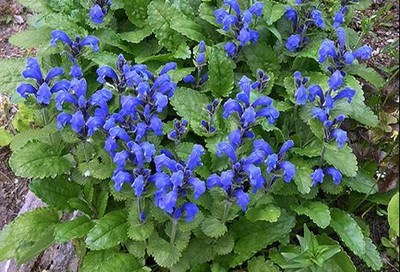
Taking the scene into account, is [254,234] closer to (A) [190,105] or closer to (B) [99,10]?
(A) [190,105]

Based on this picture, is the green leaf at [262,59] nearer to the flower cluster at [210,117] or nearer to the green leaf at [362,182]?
the flower cluster at [210,117]

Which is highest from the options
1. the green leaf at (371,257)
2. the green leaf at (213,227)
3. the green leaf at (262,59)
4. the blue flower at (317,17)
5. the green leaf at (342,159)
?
the blue flower at (317,17)

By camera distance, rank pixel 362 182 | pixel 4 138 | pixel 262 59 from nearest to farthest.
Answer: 1. pixel 362 182
2. pixel 262 59
3. pixel 4 138

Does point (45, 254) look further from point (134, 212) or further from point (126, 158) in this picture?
point (126, 158)

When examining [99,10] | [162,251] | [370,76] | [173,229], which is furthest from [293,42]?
[162,251]

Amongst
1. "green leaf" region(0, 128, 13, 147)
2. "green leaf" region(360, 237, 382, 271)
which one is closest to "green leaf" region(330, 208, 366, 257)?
"green leaf" region(360, 237, 382, 271)

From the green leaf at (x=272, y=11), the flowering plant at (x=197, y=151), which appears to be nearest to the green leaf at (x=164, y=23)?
the flowering plant at (x=197, y=151)
